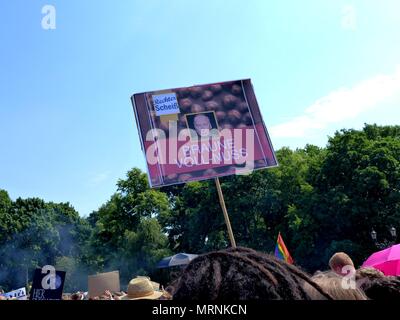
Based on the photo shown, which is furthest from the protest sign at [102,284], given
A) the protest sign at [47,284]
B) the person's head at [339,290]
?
the person's head at [339,290]

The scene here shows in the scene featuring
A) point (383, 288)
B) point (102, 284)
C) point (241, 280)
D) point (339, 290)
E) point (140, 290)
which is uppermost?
point (241, 280)

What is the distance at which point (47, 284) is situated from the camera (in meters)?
5.99

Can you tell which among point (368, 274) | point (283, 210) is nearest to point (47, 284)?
point (368, 274)

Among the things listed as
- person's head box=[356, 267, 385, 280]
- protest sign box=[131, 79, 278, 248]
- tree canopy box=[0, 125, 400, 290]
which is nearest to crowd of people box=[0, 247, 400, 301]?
person's head box=[356, 267, 385, 280]

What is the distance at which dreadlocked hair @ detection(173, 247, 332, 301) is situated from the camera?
Answer: 4.19 feet

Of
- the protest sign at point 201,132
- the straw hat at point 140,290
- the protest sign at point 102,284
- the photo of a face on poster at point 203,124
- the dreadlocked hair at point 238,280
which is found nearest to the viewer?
the dreadlocked hair at point 238,280

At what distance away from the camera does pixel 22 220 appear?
67000 millimetres

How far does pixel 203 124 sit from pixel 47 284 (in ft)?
9.84

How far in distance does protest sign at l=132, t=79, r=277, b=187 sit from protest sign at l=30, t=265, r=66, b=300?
5.64 ft

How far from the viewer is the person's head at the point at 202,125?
23.4 ft

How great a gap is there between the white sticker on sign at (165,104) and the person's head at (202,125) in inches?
12.8

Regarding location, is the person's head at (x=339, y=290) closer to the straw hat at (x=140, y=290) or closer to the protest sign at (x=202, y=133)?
the straw hat at (x=140, y=290)

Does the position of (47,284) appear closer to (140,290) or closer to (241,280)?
(140,290)
